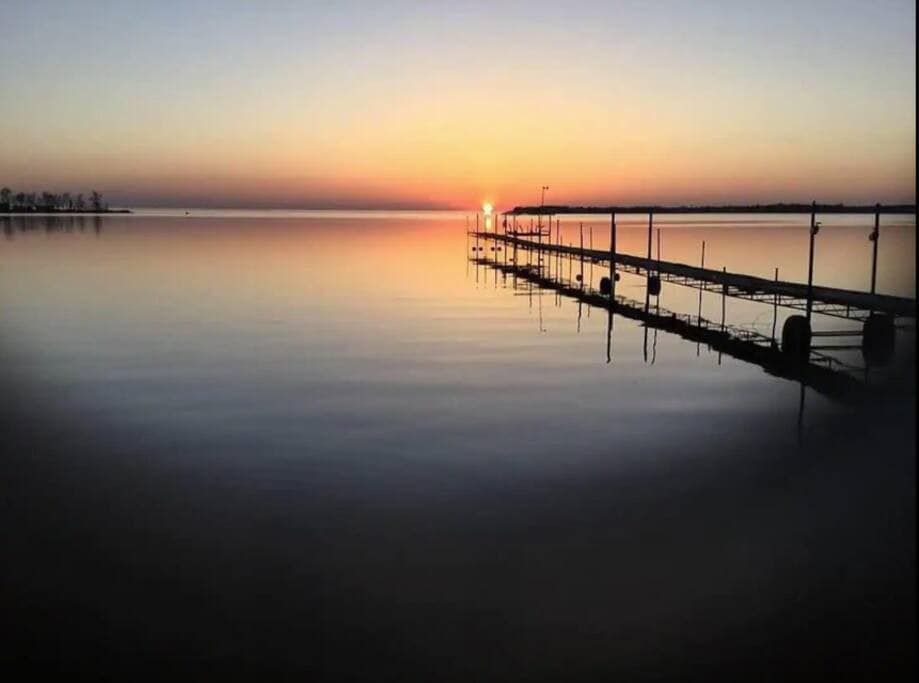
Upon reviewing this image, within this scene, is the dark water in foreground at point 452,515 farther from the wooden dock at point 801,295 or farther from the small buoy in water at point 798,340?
the wooden dock at point 801,295

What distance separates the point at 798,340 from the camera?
669 inches

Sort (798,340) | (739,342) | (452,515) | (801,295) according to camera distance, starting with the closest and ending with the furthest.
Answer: (452,515) < (798,340) < (739,342) < (801,295)

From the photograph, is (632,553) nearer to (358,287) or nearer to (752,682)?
(752,682)

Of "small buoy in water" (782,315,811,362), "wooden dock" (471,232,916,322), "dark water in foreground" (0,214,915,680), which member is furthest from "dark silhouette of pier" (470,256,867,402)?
"wooden dock" (471,232,916,322)

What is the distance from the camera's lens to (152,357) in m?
17.8

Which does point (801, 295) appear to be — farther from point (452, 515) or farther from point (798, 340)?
point (452, 515)

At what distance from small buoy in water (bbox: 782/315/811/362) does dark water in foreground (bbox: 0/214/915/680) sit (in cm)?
95

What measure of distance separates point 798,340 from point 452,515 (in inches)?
451

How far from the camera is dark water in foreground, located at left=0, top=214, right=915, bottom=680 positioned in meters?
5.14

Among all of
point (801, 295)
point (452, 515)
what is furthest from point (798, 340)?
point (452, 515)

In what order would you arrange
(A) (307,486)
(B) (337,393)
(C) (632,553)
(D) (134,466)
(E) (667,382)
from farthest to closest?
(E) (667,382) < (B) (337,393) < (D) (134,466) < (A) (307,486) < (C) (632,553)

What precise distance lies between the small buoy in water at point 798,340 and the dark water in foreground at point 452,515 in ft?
3.12

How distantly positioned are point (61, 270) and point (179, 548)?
37.4 meters

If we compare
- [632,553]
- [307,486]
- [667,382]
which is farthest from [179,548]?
[667,382]
